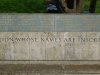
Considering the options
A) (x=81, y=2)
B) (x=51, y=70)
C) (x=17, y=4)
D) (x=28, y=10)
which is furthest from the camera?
(x=17, y=4)

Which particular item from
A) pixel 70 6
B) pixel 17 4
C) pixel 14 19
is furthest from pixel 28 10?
pixel 14 19

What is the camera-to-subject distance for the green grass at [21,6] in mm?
19753

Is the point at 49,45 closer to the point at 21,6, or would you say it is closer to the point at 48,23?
the point at 48,23

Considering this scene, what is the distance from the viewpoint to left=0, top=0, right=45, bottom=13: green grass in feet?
64.8

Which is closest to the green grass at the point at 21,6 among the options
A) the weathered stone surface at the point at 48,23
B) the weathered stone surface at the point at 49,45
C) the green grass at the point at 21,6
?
the green grass at the point at 21,6

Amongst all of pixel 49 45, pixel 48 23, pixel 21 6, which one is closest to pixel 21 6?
pixel 21 6

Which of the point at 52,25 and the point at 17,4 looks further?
the point at 17,4

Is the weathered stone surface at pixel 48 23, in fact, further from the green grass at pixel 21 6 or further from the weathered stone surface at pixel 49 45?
the green grass at pixel 21 6

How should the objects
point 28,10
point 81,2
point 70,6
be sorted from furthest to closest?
point 28,10 → point 70,6 → point 81,2

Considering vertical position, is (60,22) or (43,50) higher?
(60,22)

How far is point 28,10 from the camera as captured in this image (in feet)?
65.5

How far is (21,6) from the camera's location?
820 inches

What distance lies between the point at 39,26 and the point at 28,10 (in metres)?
7.87

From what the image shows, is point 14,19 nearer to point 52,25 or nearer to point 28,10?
point 52,25
